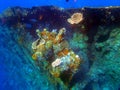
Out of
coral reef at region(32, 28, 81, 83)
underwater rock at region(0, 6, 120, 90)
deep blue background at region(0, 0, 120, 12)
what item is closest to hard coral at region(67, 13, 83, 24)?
underwater rock at region(0, 6, 120, 90)

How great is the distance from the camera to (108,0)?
123 feet

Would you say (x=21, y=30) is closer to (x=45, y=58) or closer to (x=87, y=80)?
(x=45, y=58)

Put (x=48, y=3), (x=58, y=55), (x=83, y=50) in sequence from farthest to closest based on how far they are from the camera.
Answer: (x=48, y=3), (x=83, y=50), (x=58, y=55)

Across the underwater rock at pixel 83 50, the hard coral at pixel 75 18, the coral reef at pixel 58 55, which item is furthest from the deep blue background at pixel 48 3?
the coral reef at pixel 58 55

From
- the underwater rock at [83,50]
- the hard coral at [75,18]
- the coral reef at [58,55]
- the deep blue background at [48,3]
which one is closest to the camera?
the coral reef at [58,55]

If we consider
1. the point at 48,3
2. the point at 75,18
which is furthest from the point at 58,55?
the point at 48,3

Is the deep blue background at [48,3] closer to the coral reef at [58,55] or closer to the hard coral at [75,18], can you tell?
the hard coral at [75,18]

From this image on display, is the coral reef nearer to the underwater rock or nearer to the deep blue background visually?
the underwater rock

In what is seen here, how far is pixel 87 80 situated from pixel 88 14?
1.76 metres

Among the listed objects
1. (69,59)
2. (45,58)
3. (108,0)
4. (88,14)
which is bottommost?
(69,59)

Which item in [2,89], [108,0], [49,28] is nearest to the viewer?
[49,28]

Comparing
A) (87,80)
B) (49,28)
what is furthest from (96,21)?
(49,28)

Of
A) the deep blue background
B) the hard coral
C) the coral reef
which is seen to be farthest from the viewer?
the deep blue background

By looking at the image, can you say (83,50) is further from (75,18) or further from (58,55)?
(75,18)
